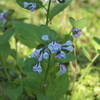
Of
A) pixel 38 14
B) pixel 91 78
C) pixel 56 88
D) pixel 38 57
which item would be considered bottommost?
pixel 38 14

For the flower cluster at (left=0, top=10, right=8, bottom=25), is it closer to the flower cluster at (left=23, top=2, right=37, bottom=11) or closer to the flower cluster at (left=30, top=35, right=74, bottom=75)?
the flower cluster at (left=23, top=2, right=37, bottom=11)

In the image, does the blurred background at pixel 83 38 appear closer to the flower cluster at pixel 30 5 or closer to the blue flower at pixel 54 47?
the flower cluster at pixel 30 5

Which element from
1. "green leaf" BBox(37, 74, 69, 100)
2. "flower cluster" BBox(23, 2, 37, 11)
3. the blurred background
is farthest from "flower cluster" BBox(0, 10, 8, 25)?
"green leaf" BBox(37, 74, 69, 100)

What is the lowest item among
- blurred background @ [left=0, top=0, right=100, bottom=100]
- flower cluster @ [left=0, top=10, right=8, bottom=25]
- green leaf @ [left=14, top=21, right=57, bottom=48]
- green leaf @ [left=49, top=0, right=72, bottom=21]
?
blurred background @ [left=0, top=0, right=100, bottom=100]

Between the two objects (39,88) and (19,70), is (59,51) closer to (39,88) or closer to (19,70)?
(39,88)

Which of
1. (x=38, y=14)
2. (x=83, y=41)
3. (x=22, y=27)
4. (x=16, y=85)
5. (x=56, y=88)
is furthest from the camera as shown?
(x=38, y=14)

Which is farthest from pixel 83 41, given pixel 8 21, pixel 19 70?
pixel 8 21

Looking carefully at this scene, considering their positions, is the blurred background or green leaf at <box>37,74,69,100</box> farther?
the blurred background

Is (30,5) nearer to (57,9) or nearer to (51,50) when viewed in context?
(57,9)
